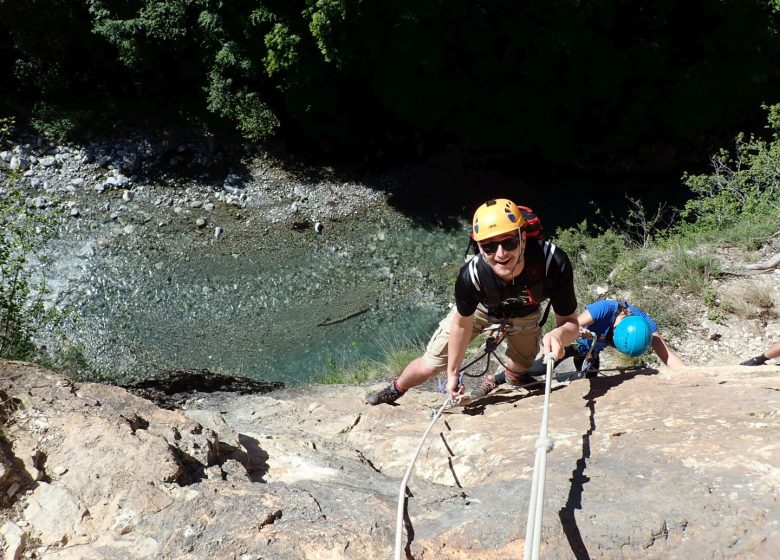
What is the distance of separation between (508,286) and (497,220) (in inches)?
20.6

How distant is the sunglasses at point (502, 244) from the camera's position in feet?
10.8

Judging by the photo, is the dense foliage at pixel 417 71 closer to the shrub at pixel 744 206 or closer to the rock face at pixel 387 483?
the shrub at pixel 744 206

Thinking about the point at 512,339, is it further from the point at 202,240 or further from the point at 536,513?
the point at 202,240

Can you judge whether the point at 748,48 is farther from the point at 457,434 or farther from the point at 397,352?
the point at 457,434

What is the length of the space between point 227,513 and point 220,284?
847cm

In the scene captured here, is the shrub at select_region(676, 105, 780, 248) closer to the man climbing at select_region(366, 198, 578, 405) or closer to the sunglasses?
the man climbing at select_region(366, 198, 578, 405)

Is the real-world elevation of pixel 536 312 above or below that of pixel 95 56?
below

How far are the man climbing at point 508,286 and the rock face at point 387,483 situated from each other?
547mm

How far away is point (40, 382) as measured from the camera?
313cm

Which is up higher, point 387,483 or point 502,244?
point 502,244

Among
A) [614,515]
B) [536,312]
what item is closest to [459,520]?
[614,515]

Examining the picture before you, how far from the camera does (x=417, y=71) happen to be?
40.1 feet

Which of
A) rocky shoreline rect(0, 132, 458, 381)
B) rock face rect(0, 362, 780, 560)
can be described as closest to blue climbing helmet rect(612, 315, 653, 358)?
rock face rect(0, 362, 780, 560)

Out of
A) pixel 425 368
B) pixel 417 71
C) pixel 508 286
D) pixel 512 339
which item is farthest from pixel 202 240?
pixel 508 286
